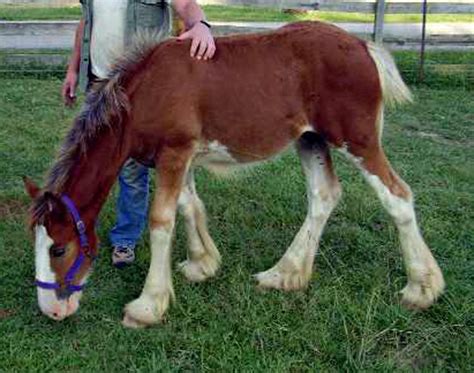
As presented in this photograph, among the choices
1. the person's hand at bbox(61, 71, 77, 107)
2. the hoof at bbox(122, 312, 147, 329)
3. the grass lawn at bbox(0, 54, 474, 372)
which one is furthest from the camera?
the person's hand at bbox(61, 71, 77, 107)

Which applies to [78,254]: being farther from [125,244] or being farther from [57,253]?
[125,244]

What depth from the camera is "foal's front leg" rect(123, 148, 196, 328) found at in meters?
3.66

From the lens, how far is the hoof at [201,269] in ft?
13.6

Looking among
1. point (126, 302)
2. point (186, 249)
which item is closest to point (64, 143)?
point (126, 302)

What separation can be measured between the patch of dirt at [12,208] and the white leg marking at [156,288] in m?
1.74

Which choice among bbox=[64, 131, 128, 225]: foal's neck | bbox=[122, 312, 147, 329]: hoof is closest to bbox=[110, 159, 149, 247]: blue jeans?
bbox=[64, 131, 128, 225]: foal's neck

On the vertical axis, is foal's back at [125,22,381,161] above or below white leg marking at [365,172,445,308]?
above

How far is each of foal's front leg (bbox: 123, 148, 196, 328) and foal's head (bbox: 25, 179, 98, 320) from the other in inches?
14.5

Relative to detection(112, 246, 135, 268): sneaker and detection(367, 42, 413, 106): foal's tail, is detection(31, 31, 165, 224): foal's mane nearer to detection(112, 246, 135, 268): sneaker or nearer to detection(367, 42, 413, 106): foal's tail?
detection(112, 246, 135, 268): sneaker

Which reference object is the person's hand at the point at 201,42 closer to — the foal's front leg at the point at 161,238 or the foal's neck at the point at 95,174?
the foal's front leg at the point at 161,238

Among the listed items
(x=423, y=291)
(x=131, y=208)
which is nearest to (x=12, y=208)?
(x=131, y=208)

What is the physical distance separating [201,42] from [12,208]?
236 cm

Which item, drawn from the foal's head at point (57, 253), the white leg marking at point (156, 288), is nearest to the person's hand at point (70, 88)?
the foal's head at point (57, 253)

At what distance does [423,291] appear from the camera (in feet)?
12.6
